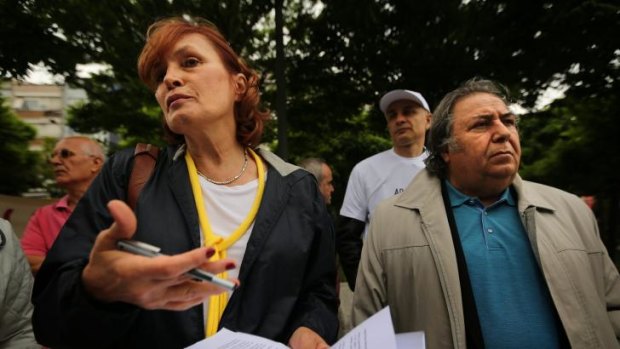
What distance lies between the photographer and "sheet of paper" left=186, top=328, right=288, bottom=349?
1237 mm

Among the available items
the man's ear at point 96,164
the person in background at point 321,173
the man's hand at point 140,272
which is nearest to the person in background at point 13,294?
the man's hand at point 140,272

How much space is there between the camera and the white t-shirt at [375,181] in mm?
3373

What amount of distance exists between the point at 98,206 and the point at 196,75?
56cm

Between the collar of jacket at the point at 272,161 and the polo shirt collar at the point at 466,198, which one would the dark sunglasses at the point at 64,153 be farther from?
the polo shirt collar at the point at 466,198

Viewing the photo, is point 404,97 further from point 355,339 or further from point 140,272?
point 140,272

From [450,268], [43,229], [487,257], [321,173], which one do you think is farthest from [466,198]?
[43,229]

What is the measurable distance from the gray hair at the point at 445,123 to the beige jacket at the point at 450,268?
233 millimetres

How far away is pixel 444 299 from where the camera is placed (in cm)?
194

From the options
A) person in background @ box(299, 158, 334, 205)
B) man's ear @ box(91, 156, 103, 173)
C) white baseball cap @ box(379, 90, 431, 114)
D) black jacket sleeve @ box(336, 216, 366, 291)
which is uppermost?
white baseball cap @ box(379, 90, 431, 114)

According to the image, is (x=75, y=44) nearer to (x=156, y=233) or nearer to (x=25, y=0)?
(x=25, y=0)

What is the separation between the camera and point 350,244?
337 cm

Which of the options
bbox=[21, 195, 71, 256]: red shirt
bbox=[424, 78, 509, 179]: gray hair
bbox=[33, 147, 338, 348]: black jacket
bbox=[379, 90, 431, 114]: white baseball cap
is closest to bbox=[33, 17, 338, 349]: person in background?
bbox=[33, 147, 338, 348]: black jacket

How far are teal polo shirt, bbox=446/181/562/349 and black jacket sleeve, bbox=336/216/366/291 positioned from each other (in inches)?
50.9

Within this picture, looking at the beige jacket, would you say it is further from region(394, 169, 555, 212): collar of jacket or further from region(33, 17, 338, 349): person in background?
region(33, 17, 338, 349): person in background
